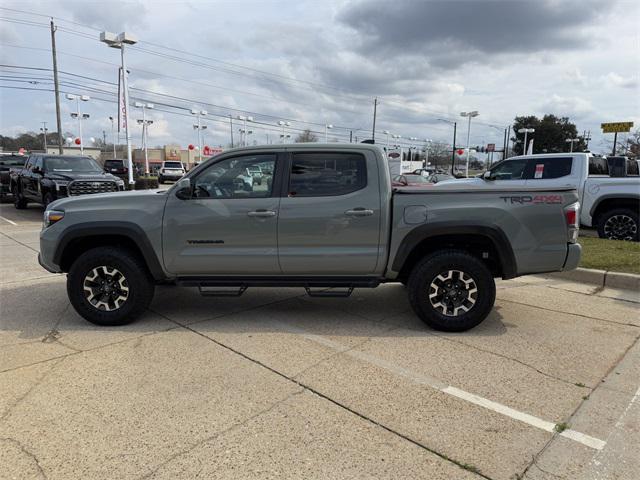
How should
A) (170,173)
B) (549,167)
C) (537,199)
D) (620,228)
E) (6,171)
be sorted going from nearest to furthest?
(537,199) → (620,228) → (549,167) → (6,171) → (170,173)

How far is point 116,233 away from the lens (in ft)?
15.3

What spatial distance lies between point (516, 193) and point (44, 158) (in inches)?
542

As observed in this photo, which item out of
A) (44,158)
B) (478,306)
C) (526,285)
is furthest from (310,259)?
(44,158)

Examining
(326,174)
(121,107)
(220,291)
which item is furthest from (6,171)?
(326,174)

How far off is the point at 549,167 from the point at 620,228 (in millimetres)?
1850

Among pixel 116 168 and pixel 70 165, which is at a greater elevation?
pixel 70 165

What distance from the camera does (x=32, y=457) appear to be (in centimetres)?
267

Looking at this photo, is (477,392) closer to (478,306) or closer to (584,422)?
(584,422)

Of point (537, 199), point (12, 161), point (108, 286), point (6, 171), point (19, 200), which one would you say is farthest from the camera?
point (12, 161)

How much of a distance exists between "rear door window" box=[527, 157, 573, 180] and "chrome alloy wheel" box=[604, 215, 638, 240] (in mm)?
1292

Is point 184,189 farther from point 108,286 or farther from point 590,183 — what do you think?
point 590,183

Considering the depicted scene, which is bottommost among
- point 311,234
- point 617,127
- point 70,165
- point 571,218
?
point 311,234

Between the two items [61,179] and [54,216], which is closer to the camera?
[54,216]

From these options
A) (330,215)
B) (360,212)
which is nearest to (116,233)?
(330,215)
